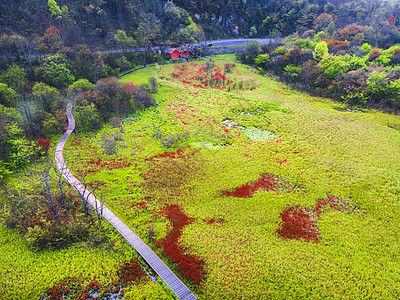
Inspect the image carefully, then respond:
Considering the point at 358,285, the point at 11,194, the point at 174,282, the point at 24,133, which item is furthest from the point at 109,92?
the point at 358,285

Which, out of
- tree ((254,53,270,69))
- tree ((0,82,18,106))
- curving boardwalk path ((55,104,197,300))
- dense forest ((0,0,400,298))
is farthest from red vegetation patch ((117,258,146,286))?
tree ((254,53,270,69))

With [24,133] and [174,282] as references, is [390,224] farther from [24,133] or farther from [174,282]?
[24,133]

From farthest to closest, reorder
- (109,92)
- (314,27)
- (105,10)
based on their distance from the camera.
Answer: (314,27) < (105,10) < (109,92)

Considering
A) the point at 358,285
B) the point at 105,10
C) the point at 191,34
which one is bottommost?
the point at 358,285

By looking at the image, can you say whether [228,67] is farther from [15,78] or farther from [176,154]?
[15,78]

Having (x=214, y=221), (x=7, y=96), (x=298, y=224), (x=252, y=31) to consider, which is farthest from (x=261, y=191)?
(x=252, y=31)

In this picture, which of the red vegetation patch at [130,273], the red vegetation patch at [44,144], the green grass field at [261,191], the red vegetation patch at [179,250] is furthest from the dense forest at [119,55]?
the red vegetation patch at [179,250]
